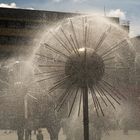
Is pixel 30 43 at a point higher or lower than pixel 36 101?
higher

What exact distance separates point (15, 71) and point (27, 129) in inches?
228

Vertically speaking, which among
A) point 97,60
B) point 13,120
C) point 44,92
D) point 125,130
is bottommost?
point 125,130

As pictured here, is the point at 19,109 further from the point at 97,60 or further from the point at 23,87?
the point at 97,60

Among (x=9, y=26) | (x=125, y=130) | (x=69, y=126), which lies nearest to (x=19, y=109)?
(x=69, y=126)

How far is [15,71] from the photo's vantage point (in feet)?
101

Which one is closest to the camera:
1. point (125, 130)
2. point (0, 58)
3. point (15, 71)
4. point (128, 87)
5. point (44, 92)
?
point (44, 92)

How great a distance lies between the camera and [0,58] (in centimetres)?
6378

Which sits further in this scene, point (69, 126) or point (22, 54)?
point (22, 54)

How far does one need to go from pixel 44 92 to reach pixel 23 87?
1540 mm

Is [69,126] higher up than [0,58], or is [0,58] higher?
[0,58]

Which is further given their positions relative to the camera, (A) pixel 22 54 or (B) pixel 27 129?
(A) pixel 22 54

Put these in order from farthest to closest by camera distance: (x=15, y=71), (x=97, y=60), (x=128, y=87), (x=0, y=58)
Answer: (x=0, y=58) → (x=128, y=87) → (x=15, y=71) → (x=97, y=60)

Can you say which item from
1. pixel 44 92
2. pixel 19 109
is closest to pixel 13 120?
pixel 19 109

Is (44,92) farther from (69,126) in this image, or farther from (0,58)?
(0,58)
